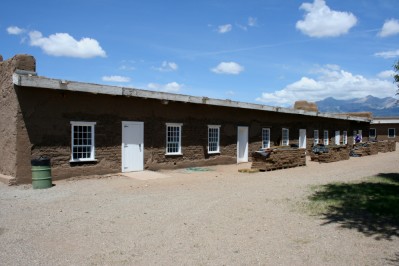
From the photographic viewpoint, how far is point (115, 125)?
1519 cm

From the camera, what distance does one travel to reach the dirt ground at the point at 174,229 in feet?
19.2

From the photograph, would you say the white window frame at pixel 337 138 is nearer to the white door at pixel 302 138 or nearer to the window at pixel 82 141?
the white door at pixel 302 138

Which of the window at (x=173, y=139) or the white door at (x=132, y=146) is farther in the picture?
the window at (x=173, y=139)

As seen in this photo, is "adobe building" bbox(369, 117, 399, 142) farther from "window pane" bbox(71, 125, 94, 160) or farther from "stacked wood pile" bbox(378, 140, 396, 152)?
"window pane" bbox(71, 125, 94, 160)

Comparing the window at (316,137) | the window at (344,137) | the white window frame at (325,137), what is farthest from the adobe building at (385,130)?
the window at (316,137)

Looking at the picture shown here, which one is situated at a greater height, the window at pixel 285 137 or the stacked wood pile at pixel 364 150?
the window at pixel 285 137

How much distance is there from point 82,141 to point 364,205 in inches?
390

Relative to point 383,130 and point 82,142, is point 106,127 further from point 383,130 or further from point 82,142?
point 383,130

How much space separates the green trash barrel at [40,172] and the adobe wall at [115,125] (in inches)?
40.0

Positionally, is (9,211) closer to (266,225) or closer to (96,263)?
(96,263)

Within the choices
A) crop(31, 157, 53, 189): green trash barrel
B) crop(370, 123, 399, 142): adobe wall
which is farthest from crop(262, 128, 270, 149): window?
crop(370, 123, 399, 142): adobe wall

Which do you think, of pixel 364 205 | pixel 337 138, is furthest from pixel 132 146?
pixel 337 138

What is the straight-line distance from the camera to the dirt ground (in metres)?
5.86

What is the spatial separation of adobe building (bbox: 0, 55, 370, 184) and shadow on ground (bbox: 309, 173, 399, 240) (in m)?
7.49
